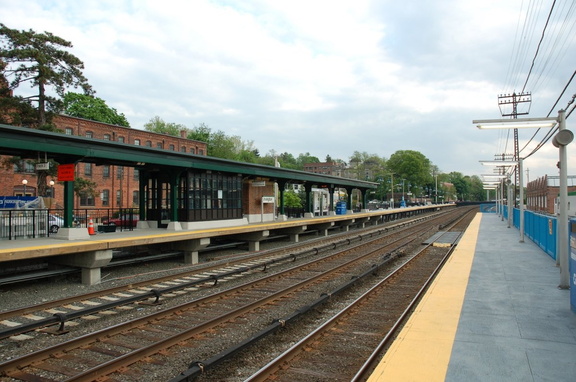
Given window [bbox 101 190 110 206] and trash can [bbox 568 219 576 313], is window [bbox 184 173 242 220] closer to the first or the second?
trash can [bbox 568 219 576 313]

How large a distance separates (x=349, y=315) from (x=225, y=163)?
1334cm

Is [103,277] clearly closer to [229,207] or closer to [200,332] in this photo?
[200,332]

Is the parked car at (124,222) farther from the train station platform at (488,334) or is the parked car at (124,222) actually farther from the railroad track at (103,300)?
the train station platform at (488,334)

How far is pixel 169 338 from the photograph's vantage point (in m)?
6.48

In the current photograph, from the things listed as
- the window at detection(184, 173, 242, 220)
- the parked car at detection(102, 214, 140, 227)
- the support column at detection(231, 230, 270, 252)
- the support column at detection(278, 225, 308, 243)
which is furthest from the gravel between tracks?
the support column at detection(278, 225, 308, 243)

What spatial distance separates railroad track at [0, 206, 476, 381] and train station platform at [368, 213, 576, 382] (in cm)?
234

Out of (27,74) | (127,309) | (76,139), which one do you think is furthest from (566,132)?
(27,74)

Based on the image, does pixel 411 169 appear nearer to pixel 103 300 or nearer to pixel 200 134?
pixel 200 134

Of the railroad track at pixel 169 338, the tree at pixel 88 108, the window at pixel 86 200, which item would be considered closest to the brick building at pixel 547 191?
the railroad track at pixel 169 338

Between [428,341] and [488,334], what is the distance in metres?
1.09

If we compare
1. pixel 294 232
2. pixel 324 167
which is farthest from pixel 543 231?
pixel 324 167

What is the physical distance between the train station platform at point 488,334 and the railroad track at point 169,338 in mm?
2336

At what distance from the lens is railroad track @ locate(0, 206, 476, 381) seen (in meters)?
5.50

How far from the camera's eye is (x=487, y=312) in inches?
299
